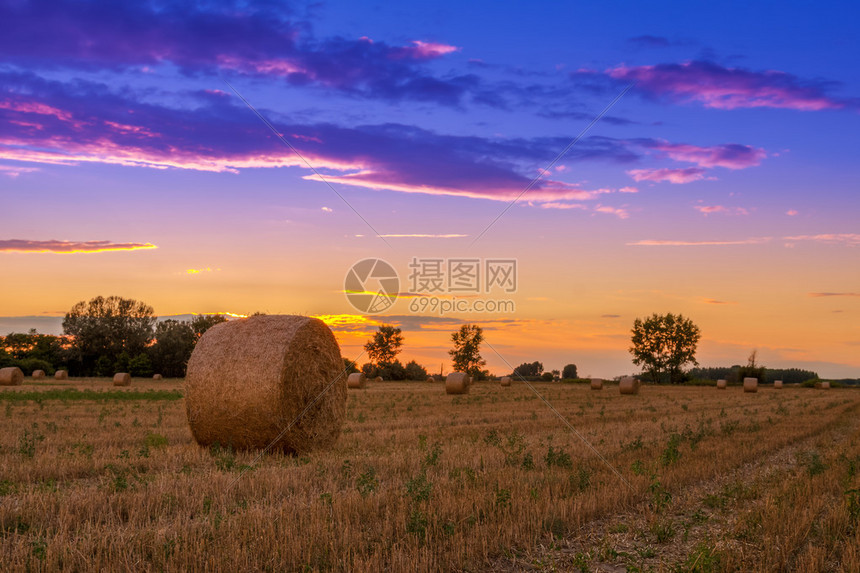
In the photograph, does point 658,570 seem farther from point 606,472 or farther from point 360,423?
point 360,423

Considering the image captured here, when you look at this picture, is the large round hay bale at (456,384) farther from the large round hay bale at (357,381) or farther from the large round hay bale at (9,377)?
the large round hay bale at (9,377)

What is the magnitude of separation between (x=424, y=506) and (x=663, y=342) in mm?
93112

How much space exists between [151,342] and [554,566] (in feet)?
272

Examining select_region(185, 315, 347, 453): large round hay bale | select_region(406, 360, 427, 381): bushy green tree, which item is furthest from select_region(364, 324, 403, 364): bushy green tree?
select_region(185, 315, 347, 453): large round hay bale

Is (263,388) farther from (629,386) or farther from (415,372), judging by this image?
(415,372)

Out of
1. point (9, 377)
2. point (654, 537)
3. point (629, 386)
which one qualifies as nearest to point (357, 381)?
point (629, 386)

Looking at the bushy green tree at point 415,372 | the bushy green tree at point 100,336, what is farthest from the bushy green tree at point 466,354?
the bushy green tree at point 100,336

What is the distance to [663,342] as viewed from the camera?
94.2 meters

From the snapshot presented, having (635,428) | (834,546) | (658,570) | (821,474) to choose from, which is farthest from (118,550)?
(635,428)

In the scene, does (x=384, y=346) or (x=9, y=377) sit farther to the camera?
(x=384, y=346)

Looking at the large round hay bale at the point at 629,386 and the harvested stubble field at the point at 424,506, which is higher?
the harvested stubble field at the point at 424,506

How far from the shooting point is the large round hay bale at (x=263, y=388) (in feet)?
43.2

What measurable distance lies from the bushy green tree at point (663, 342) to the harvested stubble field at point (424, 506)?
82579mm

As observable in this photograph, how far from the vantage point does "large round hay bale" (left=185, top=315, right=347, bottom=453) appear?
13156 millimetres
